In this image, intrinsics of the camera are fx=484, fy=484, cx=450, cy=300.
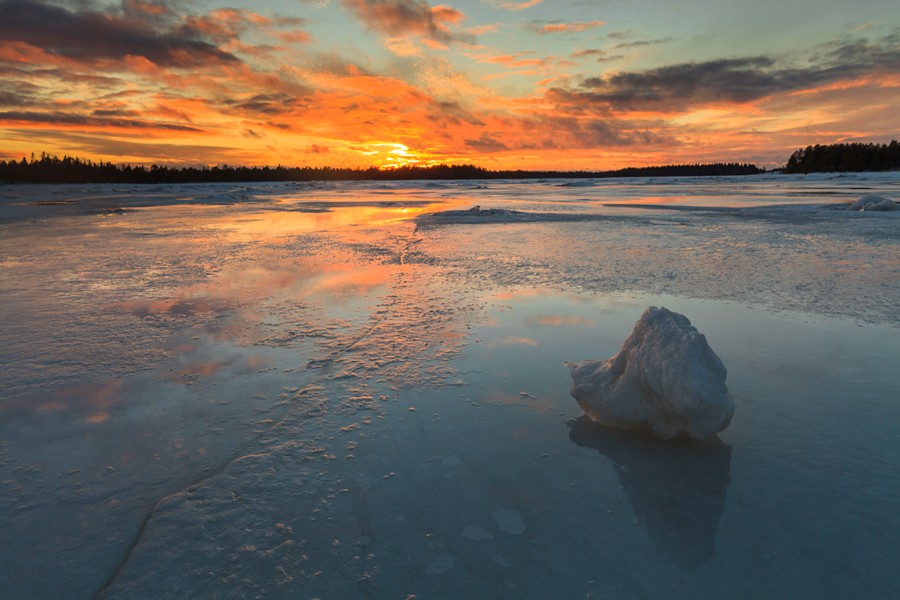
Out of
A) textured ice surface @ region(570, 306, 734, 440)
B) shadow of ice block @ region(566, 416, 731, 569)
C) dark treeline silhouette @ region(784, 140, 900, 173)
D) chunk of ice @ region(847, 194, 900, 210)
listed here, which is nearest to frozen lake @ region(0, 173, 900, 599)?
shadow of ice block @ region(566, 416, 731, 569)

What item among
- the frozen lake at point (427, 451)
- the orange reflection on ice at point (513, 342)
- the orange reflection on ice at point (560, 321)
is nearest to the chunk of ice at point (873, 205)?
the frozen lake at point (427, 451)

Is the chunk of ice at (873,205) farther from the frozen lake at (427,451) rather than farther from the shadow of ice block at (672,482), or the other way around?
the shadow of ice block at (672,482)

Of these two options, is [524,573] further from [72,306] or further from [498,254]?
[498,254]

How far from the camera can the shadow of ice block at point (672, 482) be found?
2017 mm

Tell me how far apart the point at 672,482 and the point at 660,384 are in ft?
1.98

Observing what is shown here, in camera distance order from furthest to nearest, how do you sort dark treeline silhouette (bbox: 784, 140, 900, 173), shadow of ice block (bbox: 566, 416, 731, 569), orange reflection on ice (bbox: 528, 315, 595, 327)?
dark treeline silhouette (bbox: 784, 140, 900, 173), orange reflection on ice (bbox: 528, 315, 595, 327), shadow of ice block (bbox: 566, 416, 731, 569)

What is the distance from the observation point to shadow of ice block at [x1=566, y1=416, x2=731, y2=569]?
6.62 feet

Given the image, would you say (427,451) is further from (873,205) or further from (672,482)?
(873,205)

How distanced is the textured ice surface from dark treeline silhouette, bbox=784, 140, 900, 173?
8464 centimetres

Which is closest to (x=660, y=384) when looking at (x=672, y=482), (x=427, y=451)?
(x=672, y=482)

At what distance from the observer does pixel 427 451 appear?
2.69m

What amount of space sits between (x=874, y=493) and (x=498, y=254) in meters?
7.24

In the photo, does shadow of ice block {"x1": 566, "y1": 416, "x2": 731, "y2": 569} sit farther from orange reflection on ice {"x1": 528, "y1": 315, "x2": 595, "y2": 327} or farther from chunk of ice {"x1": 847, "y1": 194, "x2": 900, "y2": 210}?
chunk of ice {"x1": 847, "y1": 194, "x2": 900, "y2": 210}

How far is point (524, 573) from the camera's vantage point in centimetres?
187
